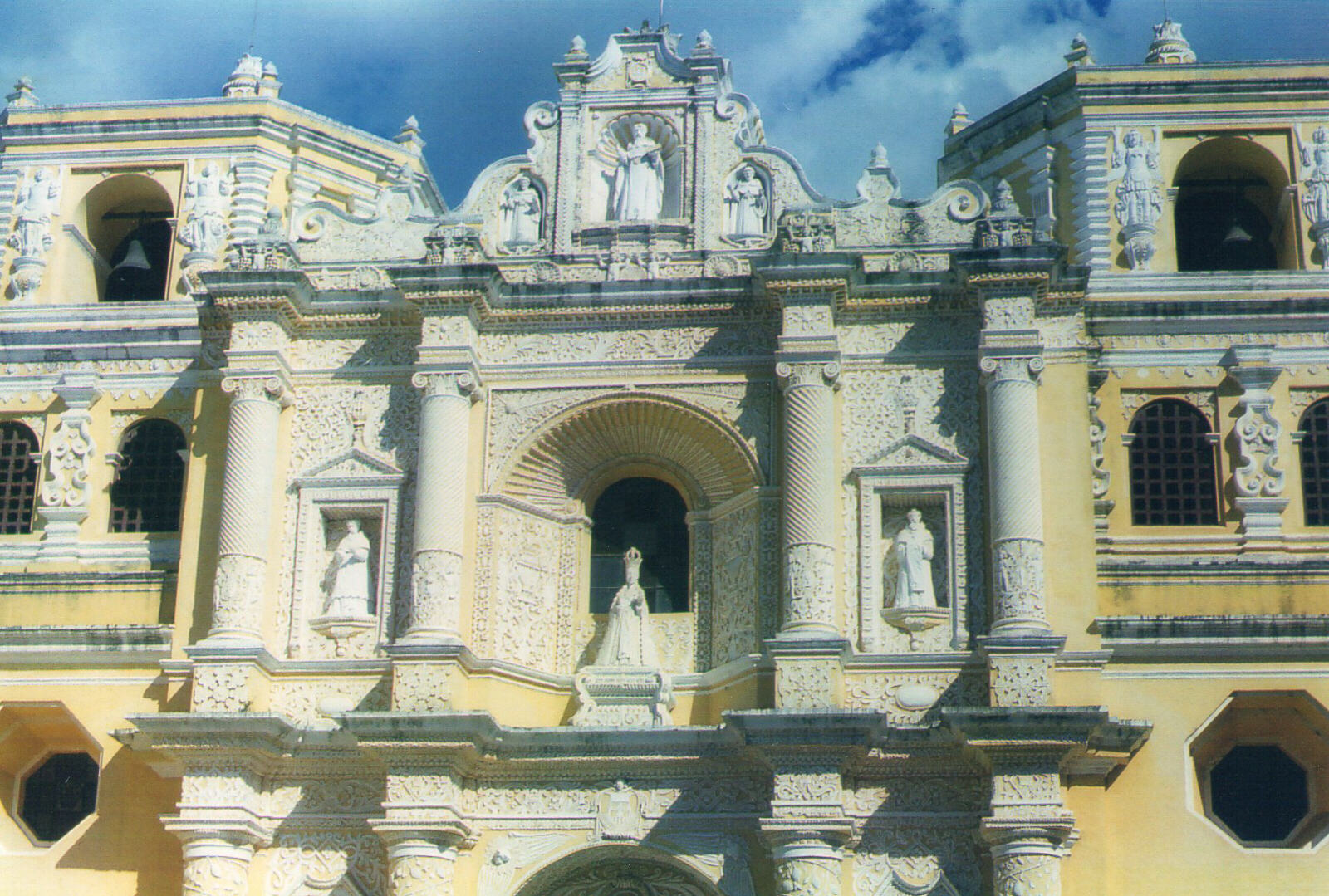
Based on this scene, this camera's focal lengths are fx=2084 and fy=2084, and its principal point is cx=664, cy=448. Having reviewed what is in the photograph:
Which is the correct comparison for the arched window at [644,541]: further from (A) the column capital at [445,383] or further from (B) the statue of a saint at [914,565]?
(B) the statue of a saint at [914,565]

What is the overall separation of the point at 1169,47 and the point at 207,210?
44.2 ft

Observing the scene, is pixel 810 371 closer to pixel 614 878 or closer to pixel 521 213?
pixel 521 213

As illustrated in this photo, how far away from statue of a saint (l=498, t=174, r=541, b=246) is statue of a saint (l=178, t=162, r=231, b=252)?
16.1 feet

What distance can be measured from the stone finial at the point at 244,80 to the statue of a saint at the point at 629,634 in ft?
34.2

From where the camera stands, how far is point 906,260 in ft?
79.3

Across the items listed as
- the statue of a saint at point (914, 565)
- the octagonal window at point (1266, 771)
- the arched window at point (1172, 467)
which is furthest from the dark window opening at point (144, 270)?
the octagonal window at point (1266, 771)

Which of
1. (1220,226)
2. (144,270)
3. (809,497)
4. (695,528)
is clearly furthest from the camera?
(144,270)

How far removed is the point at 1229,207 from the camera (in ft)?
91.0

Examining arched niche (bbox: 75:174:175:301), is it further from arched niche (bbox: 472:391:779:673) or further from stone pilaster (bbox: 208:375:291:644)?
arched niche (bbox: 472:391:779:673)

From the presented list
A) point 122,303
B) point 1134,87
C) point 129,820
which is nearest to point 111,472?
point 122,303

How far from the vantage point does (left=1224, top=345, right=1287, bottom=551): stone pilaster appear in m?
24.8

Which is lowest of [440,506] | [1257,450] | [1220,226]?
[440,506]

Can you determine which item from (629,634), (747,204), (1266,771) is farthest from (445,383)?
(1266,771)

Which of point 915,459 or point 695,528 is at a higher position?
point 915,459
